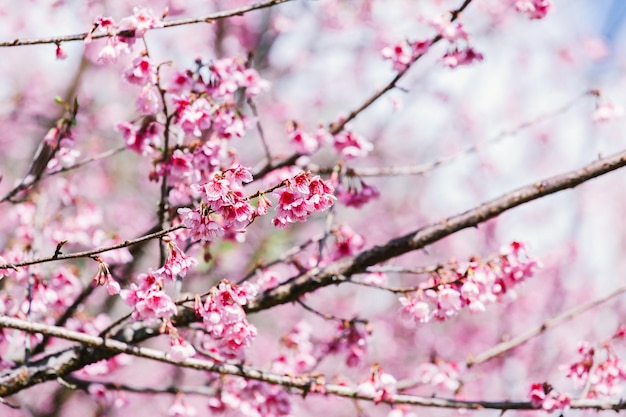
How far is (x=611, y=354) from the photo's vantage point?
3223 millimetres

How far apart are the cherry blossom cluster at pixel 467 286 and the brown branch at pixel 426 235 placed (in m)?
0.19

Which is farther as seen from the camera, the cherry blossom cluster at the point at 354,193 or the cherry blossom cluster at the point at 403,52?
the cherry blossom cluster at the point at 354,193

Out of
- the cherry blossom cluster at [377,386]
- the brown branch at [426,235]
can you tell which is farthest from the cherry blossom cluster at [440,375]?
the brown branch at [426,235]

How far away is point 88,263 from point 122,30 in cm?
600

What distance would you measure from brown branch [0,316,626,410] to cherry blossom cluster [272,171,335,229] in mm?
934

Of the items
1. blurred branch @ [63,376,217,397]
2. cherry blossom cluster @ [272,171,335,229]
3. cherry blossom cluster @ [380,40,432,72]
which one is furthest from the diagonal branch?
cherry blossom cluster @ [380,40,432,72]

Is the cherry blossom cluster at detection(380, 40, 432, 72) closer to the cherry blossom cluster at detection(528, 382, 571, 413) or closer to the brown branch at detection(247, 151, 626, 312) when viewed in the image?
the brown branch at detection(247, 151, 626, 312)

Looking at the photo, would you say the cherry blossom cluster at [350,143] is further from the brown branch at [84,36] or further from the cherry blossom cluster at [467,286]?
the brown branch at [84,36]

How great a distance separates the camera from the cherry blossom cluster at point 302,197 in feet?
6.93

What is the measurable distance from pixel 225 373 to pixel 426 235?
1158 mm

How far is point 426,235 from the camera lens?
300 cm

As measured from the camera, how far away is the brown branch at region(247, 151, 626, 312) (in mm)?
2844

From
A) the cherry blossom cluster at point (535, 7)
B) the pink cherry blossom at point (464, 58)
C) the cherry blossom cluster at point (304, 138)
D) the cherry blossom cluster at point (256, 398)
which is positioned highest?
the cherry blossom cluster at point (535, 7)

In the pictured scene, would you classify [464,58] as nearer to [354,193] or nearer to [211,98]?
[354,193]
